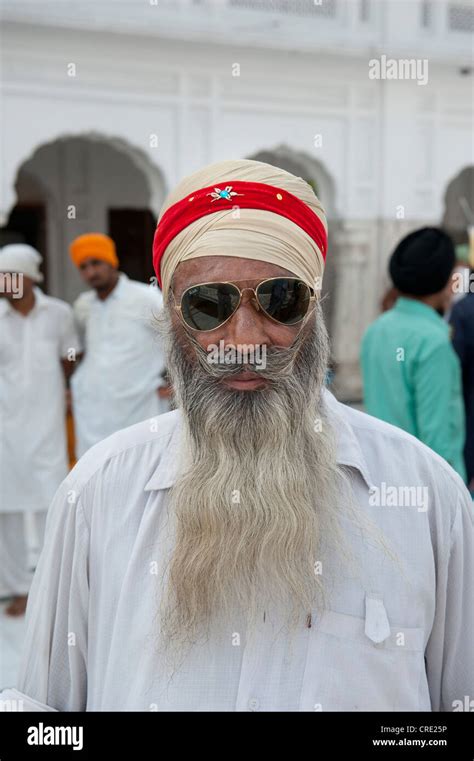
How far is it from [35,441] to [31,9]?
15.2ft

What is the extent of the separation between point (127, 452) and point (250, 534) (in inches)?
9.5

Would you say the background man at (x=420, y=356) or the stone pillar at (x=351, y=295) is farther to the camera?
the stone pillar at (x=351, y=295)

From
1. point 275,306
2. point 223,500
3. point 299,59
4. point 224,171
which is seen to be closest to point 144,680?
point 223,500

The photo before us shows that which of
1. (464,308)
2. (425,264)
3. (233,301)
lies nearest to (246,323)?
(233,301)

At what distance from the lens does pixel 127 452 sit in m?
1.33

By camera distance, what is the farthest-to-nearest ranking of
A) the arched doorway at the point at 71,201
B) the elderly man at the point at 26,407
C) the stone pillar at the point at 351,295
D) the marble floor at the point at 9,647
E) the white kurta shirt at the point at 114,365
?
the arched doorway at the point at 71,201, the stone pillar at the point at 351,295, the white kurta shirt at the point at 114,365, the elderly man at the point at 26,407, the marble floor at the point at 9,647

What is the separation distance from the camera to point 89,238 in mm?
4715

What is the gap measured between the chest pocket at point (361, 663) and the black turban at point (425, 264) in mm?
2004

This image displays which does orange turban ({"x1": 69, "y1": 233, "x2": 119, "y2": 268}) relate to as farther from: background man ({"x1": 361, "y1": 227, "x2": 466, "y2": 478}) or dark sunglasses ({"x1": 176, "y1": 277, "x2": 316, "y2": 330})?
dark sunglasses ({"x1": 176, "y1": 277, "x2": 316, "y2": 330})

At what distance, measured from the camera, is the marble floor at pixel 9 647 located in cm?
351

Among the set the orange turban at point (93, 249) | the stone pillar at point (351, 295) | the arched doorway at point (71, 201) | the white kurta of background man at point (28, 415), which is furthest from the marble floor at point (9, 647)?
the arched doorway at point (71, 201)

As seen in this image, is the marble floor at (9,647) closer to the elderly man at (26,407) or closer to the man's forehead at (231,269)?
the elderly man at (26,407)

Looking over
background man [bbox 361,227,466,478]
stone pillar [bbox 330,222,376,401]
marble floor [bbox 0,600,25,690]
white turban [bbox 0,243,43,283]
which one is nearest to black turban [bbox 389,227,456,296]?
background man [bbox 361,227,466,478]

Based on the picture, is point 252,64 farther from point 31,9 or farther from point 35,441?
point 35,441
